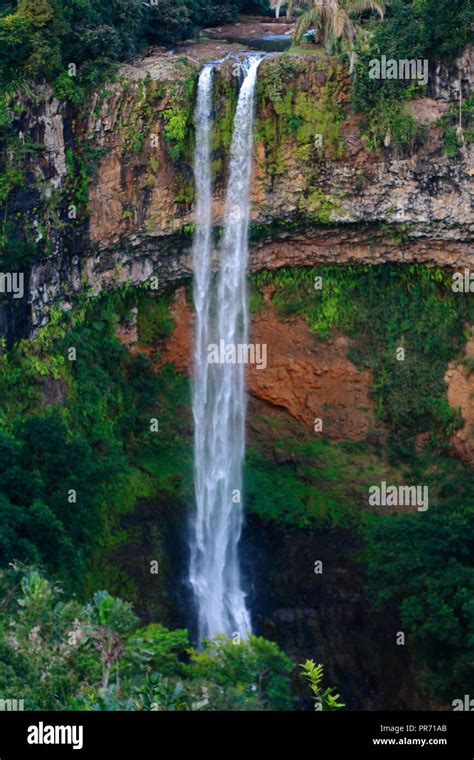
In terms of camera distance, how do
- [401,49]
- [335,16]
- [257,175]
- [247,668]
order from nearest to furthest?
1. [247,668]
2. [401,49]
3. [335,16]
4. [257,175]

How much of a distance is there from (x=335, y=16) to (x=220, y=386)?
28.7ft

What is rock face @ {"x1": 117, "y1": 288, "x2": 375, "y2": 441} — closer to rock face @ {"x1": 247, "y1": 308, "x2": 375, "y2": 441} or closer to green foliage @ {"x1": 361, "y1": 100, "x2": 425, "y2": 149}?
rock face @ {"x1": 247, "y1": 308, "x2": 375, "y2": 441}

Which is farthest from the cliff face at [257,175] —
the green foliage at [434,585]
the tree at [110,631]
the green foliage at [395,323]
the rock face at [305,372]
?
the tree at [110,631]

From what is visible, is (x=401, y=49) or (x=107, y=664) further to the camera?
(x=401, y=49)

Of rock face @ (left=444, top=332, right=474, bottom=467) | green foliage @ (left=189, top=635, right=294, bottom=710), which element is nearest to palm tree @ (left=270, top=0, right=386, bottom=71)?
rock face @ (left=444, top=332, right=474, bottom=467)

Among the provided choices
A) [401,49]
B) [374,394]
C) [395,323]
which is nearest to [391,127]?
[401,49]

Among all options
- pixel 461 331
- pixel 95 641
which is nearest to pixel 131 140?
pixel 461 331

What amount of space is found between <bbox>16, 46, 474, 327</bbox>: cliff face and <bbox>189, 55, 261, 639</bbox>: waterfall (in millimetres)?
258

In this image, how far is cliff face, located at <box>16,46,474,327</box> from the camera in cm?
3534

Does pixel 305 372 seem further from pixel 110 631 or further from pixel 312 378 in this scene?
pixel 110 631

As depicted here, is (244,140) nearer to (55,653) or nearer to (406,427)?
(406,427)

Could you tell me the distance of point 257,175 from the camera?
3634 centimetres

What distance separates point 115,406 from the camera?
122 feet

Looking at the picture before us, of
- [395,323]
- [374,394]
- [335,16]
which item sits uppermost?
[335,16]
